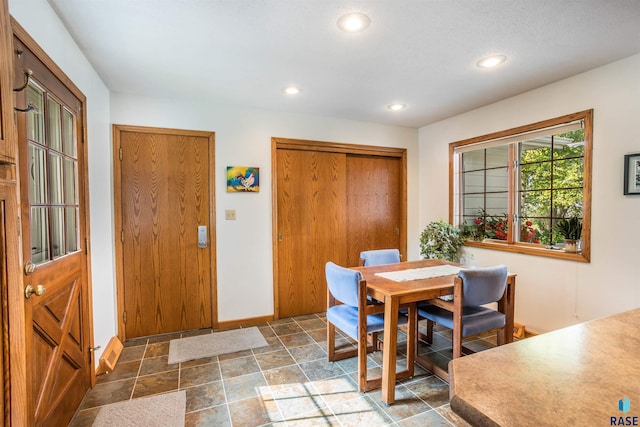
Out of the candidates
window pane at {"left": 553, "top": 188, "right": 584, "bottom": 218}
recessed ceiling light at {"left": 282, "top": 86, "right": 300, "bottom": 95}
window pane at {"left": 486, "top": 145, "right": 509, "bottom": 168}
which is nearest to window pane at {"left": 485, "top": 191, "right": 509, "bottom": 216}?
window pane at {"left": 486, "top": 145, "right": 509, "bottom": 168}

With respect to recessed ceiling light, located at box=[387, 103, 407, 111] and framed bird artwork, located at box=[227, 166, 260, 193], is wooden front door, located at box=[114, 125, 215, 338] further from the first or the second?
recessed ceiling light, located at box=[387, 103, 407, 111]

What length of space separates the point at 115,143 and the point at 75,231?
1154 mm

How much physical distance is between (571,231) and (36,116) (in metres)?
3.87

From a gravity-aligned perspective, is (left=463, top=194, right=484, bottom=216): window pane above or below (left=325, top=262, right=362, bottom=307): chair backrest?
above

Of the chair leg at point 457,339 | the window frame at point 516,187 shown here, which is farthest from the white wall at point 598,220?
the chair leg at point 457,339

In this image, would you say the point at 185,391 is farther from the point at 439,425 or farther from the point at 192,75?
the point at 192,75

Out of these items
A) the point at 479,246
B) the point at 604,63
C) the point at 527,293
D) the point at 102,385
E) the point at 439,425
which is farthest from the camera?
the point at 479,246

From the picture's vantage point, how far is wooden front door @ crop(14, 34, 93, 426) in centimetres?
143

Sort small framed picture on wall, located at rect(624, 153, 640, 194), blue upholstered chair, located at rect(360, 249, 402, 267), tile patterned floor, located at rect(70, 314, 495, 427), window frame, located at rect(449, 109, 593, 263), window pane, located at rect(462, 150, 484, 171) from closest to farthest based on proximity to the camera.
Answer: tile patterned floor, located at rect(70, 314, 495, 427)
small framed picture on wall, located at rect(624, 153, 640, 194)
window frame, located at rect(449, 109, 593, 263)
blue upholstered chair, located at rect(360, 249, 402, 267)
window pane, located at rect(462, 150, 484, 171)

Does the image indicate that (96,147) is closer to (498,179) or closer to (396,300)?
(396,300)

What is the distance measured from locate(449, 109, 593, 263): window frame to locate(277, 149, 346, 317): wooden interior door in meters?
1.35

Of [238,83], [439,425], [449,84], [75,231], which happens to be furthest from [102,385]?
[449,84]

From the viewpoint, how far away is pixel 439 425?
1.80m

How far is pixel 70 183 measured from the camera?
6.45 feet
